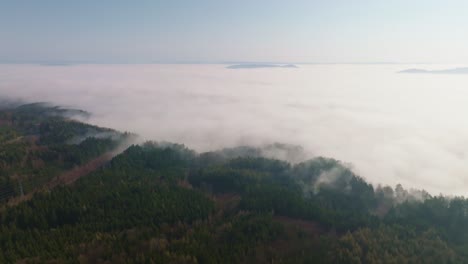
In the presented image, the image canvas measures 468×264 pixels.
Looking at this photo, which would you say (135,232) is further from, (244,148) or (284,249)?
(244,148)

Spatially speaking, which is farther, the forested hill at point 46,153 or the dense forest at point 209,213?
the forested hill at point 46,153

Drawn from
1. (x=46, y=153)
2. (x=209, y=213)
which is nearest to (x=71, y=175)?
(x=46, y=153)

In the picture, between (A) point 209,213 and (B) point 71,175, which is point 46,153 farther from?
(A) point 209,213

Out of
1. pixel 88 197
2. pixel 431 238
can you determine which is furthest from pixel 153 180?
pixel 431 238

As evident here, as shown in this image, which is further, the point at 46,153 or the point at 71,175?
the point at 46,153

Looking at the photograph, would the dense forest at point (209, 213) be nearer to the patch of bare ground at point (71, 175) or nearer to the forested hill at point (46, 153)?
the forested hill at point (46, 153)

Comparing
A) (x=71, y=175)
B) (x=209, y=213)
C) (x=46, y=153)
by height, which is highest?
(x=46, y=153)

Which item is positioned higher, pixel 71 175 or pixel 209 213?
pixel 71 175

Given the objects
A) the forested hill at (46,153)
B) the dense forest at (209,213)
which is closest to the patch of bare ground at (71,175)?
the forested hill at (46,153)
